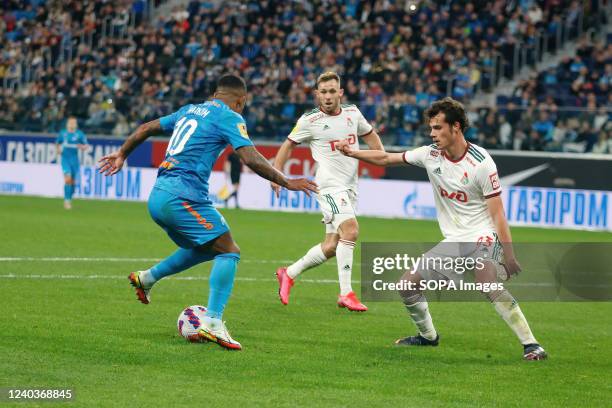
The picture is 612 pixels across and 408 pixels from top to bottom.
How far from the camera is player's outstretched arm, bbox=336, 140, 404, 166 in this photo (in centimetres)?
898

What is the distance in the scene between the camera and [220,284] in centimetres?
869

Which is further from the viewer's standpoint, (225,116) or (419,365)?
(225,116)

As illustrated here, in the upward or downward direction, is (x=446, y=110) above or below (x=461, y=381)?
above

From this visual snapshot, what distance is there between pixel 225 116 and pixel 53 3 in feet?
116

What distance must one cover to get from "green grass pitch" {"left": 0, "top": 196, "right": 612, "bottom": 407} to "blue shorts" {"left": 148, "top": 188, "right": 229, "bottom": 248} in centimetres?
90

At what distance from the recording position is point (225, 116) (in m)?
8.77

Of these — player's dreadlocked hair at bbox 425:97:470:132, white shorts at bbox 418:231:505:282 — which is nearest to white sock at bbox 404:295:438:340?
white shorts at bbox 418:231:505:282

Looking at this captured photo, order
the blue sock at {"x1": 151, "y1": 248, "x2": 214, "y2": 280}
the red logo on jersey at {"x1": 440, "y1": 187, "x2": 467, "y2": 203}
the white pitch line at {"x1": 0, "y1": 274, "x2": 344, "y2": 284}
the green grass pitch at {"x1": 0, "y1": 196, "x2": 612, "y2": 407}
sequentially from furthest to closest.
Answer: the white pitch line at {"x1": 0, "y1": 274, "x2": 344, "y2": 284} < the blue sock at {"x1": 151, "y1": 248, "x2": 214, "y2": 280} < the red logo on jersey at {"x1": 440, "y1": 187, "x2": 467, "y2": 203} < the green grass pitch at {"x1": 0, "y1": 196, "x2": 612, "y2": 407}

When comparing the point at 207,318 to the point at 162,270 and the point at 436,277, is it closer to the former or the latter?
the point at 162,270

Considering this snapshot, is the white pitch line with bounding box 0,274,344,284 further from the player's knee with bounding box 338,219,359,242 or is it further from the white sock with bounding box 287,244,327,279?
the player's knee with bounding box 338,219,359,242

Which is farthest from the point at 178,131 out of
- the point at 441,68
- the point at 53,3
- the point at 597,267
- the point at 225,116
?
the point at 53,3

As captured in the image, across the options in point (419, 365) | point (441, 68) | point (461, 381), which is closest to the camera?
point (461, 381)

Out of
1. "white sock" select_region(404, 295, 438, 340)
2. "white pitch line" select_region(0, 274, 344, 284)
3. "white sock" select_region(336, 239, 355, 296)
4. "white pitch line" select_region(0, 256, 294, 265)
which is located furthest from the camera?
"white pitch line" select_region(0, 256, 294, 265)

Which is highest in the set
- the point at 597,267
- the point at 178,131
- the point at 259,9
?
the point at 259,9
